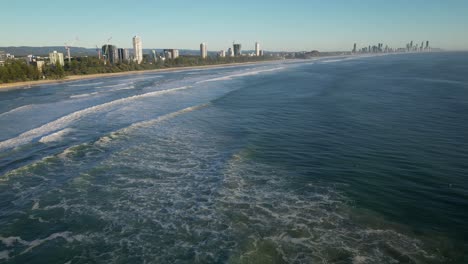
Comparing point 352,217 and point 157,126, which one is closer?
point 352,217

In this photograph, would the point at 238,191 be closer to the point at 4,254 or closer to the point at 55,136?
the point at 4,254

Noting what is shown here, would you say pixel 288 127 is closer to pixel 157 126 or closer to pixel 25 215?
pixel 157 126

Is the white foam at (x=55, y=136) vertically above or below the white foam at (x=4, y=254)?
above

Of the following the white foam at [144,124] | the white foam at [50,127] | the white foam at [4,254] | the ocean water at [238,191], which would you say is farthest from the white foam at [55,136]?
the white foam at [4,254]

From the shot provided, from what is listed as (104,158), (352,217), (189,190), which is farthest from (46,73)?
(352,217)

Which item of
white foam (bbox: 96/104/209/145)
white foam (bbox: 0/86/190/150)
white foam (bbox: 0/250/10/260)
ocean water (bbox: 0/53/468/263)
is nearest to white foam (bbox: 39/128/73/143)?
ocean water (bbox: 0/53/468/263)

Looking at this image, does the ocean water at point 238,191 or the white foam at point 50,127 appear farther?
the white foam at point 50,127

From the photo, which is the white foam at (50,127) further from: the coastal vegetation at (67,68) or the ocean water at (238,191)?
the coastal vegetation at (67,68)

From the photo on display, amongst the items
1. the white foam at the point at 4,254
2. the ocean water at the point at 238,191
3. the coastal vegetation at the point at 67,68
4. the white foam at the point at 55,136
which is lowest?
the white foam at the point at 4,254
